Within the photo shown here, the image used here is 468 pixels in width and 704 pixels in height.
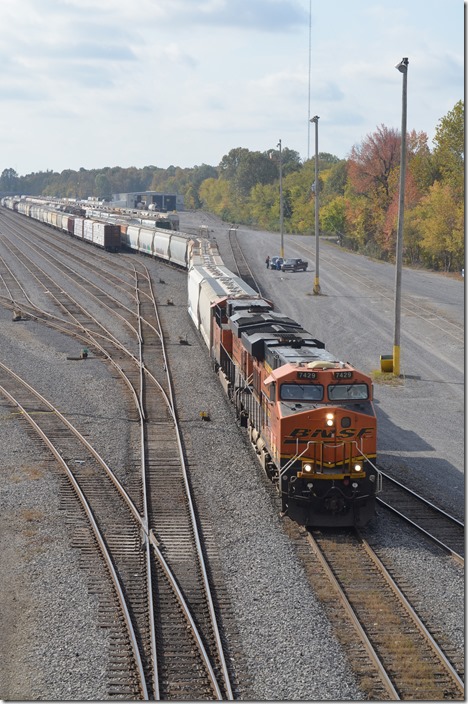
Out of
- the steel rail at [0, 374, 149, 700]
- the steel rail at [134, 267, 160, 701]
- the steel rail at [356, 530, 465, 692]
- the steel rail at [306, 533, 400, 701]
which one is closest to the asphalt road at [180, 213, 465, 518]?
the steel rail at [356, 530, 465, 692]

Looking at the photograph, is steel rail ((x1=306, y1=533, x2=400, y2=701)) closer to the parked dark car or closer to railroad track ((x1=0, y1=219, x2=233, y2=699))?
railroad track ((x1=0, y1=219, x2=233, y2=699))

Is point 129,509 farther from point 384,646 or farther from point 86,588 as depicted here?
point 384,646

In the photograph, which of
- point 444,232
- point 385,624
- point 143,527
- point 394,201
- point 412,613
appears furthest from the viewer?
point 394,201

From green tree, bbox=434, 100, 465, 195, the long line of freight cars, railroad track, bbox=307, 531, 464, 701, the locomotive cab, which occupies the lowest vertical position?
railroad track, bbox=307, 531, 464, 701

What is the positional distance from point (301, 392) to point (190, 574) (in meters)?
4.65

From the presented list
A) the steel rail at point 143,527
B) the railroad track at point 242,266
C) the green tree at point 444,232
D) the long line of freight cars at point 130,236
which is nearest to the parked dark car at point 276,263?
the railroad track at point 242,266

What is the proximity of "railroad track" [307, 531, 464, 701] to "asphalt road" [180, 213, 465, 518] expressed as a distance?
400cm

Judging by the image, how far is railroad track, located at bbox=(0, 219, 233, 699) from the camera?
12.6 meters

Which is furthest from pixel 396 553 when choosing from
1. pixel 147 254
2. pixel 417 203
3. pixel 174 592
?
pixel 417 203

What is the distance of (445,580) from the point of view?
52.3ft

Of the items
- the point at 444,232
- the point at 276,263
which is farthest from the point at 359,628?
the point at 444,232

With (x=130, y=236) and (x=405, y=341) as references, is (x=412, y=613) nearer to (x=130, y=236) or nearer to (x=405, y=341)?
(x=405, y=341)

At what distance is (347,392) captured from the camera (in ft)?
60.3

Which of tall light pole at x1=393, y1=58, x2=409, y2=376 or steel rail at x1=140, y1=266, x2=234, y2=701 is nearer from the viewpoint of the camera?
steel rail at x1=140, y1=266, x2=234, y2=701
